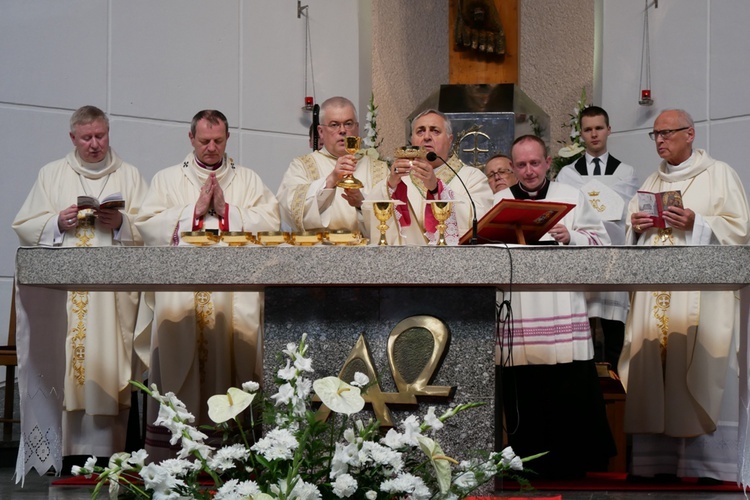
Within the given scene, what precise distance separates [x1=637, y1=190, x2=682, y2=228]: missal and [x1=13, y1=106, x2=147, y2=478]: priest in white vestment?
2893 millimetres

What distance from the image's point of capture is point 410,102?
10344 mm

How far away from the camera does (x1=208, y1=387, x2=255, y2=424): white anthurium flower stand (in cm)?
229

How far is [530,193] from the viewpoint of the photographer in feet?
20.3

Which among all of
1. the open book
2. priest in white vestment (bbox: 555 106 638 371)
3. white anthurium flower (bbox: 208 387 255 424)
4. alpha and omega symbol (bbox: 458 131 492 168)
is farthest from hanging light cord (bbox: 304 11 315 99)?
white anthurium flower (bbox: 208 387 255 424)

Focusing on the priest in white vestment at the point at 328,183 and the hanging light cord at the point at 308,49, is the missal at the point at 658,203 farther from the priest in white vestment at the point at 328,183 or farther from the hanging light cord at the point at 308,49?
the hanging light cord at the point at 308,49

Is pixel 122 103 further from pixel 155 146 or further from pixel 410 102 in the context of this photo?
pixel 410 102

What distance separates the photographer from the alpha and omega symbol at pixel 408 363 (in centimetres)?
417

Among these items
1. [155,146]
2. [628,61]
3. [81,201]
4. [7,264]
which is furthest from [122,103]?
[628,61]

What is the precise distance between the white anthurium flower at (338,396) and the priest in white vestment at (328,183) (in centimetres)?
315

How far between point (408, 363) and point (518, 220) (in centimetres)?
78

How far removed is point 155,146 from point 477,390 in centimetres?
522

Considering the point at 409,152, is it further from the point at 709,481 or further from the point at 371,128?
the point at 371,128

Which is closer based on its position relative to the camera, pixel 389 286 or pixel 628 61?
pixel 389 286

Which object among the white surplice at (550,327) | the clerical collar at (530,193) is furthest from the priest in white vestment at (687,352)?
the clerical collar at (530,193)
